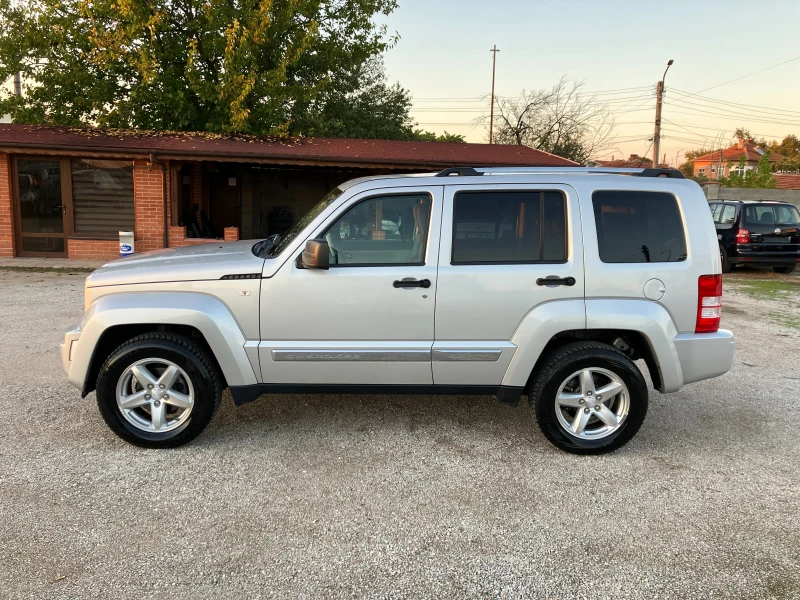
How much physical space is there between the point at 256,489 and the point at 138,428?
106 cm

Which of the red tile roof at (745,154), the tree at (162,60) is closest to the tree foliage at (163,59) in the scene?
the tree at (162,60)

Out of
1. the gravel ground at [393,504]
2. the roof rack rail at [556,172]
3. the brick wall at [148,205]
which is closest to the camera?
the gravel ground at [393,504]

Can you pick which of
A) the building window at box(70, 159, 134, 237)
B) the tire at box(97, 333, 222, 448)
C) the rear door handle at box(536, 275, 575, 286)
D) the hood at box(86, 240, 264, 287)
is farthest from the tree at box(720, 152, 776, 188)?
the tire at box(97, 333, 222, 448)

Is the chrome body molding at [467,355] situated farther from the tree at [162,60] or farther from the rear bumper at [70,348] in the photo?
the tree at [162,60]

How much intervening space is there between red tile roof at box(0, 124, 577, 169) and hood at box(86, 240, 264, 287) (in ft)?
32.2

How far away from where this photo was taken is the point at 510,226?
399cm

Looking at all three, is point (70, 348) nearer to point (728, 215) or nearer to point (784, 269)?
point (728, 215)

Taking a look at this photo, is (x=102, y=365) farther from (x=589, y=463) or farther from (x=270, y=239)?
(x=589, y=463)

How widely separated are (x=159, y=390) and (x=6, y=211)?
496 inches

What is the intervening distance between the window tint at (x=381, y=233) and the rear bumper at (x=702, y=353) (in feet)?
6.21

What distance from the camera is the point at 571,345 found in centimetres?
402

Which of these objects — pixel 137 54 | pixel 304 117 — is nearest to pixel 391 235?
pixel 137 54

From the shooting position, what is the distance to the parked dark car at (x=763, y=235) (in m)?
13.5

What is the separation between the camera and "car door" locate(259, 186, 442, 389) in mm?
3887
